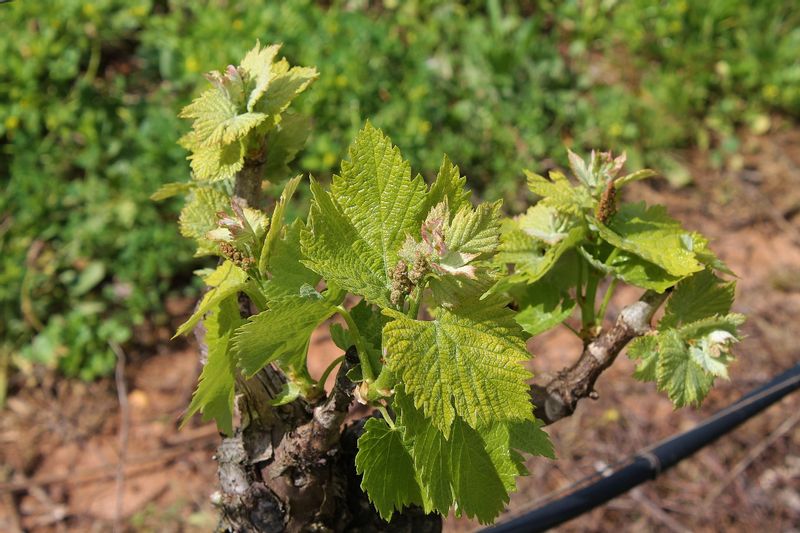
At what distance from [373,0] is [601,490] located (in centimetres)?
343

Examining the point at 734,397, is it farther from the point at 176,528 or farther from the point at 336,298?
the point at 336,298

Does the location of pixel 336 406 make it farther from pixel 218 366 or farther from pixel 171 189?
pixel 171 189

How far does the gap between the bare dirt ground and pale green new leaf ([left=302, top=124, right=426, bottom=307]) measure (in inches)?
82.9

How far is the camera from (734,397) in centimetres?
329

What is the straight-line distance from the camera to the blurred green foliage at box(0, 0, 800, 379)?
11.0 ft

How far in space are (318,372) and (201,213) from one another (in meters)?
2.36

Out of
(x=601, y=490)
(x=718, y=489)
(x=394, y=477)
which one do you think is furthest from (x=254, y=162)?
(x=718, y=489)

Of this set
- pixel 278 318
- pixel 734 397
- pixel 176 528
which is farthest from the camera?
pixel 734 397

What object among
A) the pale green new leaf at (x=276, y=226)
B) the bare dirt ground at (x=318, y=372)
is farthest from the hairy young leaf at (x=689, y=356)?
the bare dirt ground at (x=318, y=372)

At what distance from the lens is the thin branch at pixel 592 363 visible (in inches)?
40.5

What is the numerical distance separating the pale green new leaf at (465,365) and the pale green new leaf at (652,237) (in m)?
0.24

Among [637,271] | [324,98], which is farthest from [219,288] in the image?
[324,98]

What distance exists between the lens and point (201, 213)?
99 cm

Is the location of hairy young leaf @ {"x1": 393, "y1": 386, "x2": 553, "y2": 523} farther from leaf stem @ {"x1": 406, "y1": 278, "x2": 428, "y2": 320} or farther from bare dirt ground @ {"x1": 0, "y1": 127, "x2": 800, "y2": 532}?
bare dirt ground @ {"x1": 0, "y1": 127, "x2": 800, "y2": 532}
